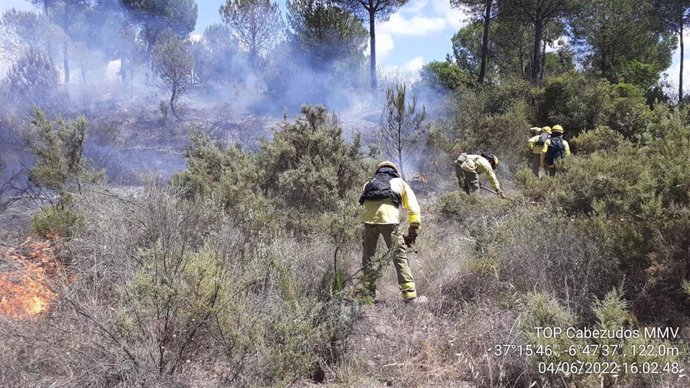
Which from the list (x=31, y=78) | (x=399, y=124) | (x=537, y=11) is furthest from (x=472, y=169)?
(x=31, y=78)

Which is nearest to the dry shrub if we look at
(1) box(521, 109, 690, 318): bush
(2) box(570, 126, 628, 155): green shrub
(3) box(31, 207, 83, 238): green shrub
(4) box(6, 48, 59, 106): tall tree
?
(3) box(31, 207, 83, 238): green shrub

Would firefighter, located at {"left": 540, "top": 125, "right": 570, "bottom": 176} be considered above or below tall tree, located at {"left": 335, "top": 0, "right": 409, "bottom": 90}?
below

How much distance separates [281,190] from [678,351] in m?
4.64

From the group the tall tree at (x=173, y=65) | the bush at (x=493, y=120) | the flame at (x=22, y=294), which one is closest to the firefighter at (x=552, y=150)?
the bush at (x=493, y=120)

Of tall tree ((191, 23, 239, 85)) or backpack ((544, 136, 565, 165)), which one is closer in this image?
backpack ((544, 136, 565, 165))

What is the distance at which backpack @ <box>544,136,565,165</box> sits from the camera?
8375 millimetres

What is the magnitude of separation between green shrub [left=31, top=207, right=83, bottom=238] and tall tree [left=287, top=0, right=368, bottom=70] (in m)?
19.0

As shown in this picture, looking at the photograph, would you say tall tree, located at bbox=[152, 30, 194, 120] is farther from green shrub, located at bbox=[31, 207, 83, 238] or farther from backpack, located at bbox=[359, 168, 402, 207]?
backpack, located at bbox=[359, 168, 402, 207]

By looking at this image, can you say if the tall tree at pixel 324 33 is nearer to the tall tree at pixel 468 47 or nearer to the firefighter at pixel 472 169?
the tall tree at pixel 468 47

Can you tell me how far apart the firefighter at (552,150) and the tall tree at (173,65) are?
1684 centimetres

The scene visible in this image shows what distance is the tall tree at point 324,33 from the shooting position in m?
22.2

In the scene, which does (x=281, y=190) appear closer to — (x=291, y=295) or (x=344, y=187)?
(x=344, y=187)

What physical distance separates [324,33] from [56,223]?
1959cm

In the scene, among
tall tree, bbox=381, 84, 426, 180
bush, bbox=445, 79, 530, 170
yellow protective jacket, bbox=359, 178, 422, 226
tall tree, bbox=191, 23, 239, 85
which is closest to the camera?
yellow protective jacket, bbox=359, 178, 422, 226
